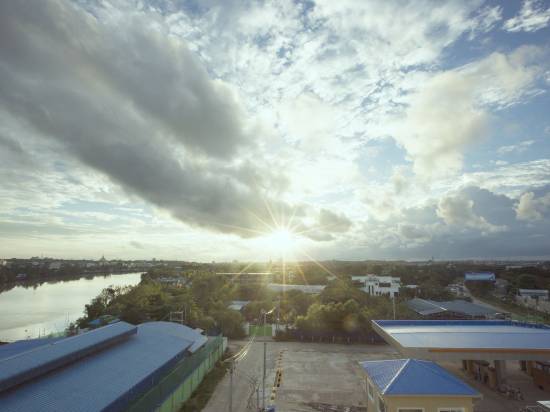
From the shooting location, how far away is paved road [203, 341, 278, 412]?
68.7 ft

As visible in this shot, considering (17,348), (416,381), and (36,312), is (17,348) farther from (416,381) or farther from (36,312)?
(36,312)

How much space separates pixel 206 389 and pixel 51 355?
34.3 feet

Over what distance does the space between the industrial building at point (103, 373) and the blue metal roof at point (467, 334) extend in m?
13.8

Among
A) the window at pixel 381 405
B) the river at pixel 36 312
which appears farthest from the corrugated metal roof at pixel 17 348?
the river at pixel 36 312

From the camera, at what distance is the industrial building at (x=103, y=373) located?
14.1m

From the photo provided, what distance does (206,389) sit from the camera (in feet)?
77.2

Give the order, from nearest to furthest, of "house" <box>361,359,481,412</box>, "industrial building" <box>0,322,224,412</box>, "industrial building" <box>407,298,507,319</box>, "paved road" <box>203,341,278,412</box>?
"industrial building" <box>0,322,224,412</box>
"house" <box>361,359,481,412</box>
"paved road" <box>203,341,278,412</box>
"industrial building" <box>407,298,507,319</box>

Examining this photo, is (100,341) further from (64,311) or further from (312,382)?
(64,311)

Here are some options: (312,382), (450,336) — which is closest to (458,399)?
(450,336)

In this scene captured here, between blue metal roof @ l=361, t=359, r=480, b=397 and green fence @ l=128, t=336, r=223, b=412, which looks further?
green fence @ l=128, t=336, r=223, b=412

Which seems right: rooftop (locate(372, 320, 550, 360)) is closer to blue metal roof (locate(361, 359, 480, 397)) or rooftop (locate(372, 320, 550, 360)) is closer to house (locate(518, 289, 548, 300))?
blue metal roof (locate(361, 359, 480, 397))

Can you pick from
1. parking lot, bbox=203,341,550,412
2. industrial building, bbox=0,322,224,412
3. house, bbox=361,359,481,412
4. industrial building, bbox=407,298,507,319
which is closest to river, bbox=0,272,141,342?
industrial building, bbox=0,322,224,412

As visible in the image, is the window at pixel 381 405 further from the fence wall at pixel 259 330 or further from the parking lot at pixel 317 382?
the fence wall at pixel 259 330

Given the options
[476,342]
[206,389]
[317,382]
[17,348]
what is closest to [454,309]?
[476,342]
